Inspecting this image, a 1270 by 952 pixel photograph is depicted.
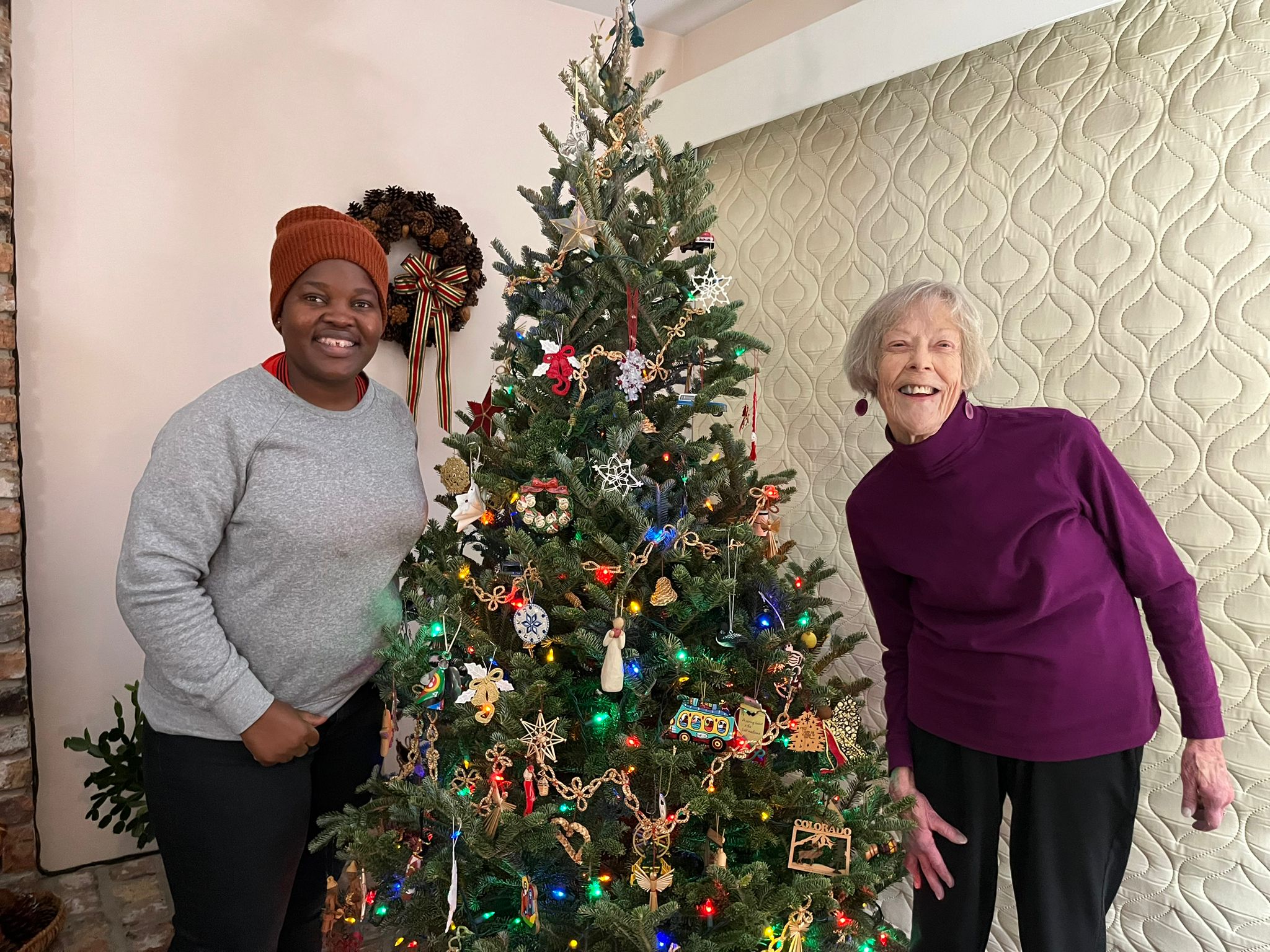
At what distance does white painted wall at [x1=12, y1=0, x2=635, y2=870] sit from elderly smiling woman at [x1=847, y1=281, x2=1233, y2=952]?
176 cm

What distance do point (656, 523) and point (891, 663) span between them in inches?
21.6

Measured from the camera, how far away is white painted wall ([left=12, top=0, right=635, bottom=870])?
201 centimetres

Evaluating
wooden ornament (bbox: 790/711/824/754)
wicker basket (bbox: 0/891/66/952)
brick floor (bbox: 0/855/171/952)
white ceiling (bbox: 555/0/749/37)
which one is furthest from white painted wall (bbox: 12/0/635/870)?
wooden ornament (bbox: 790/711/824/754)

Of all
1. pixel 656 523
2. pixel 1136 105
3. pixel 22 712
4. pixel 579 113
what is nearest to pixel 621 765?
pixel 656 523

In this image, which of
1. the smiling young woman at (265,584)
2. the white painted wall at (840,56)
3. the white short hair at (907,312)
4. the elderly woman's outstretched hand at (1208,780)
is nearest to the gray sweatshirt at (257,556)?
the smiling young woman at (265,584)

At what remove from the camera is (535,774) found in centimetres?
126

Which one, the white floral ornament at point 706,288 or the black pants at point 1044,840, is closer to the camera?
the black pants at point 1044,840

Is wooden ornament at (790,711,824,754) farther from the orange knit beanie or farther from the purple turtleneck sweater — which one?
the orange knit beanie

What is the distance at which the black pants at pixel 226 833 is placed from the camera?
4.11 ft

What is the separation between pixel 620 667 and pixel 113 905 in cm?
176

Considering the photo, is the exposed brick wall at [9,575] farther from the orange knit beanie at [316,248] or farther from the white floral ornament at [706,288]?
the white floral ornament at [706,288]

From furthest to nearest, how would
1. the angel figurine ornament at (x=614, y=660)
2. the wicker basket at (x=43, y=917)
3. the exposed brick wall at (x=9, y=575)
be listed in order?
the exposed brick wall at (x=9, y=575)
the wicker basket at (x=43, y=917)
the angel figurine ornament at (x=614, y=660)

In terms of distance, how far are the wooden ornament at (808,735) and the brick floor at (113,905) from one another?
169 centimetres

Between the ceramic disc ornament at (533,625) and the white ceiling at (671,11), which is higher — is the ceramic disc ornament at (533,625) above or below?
below
